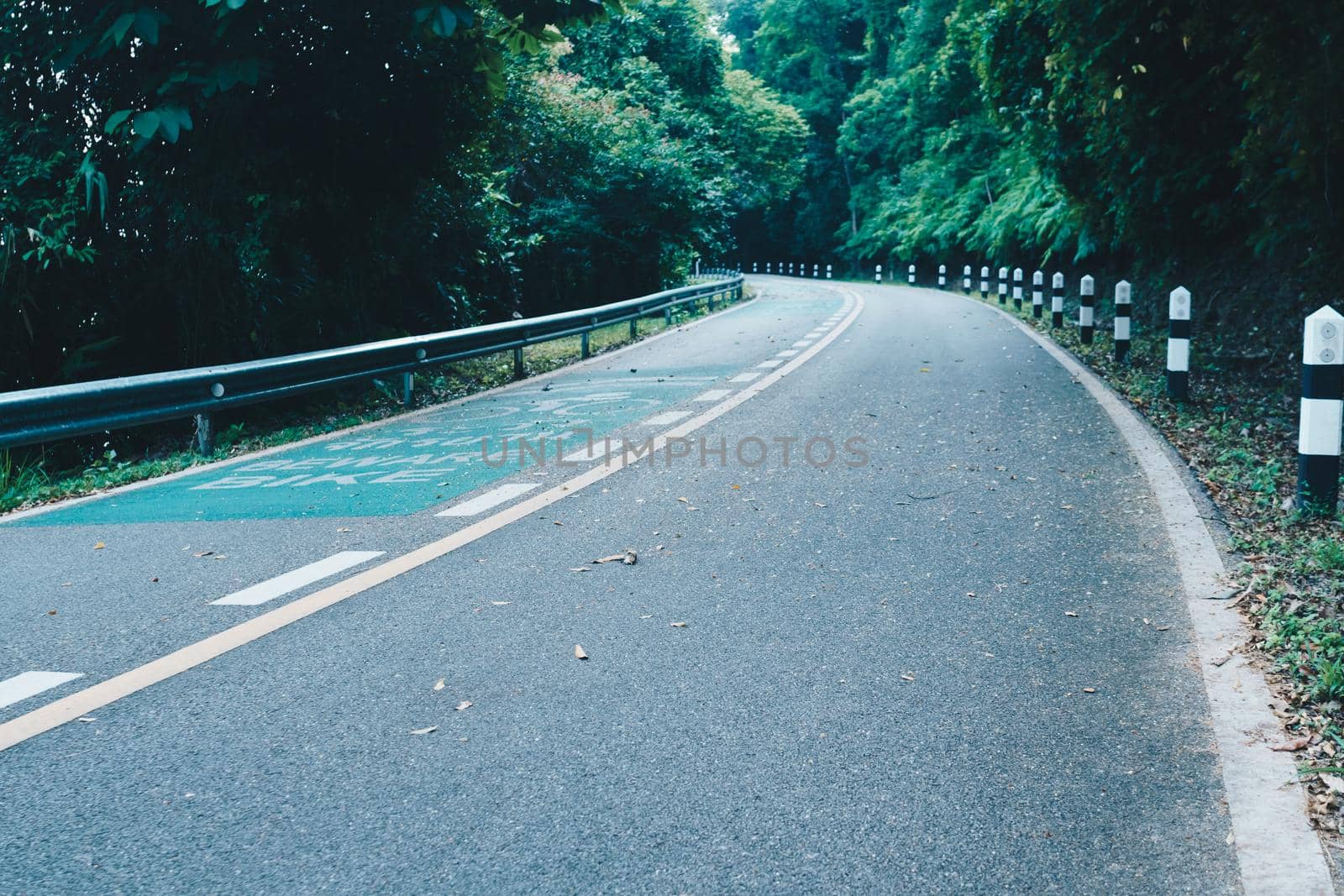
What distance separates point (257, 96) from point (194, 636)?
355 inches

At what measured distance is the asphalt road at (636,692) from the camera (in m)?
2.95

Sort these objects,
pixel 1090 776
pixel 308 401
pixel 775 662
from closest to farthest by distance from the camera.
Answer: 1. pixel 1090 776
2. pixel 775 662
3. pixel 308 401

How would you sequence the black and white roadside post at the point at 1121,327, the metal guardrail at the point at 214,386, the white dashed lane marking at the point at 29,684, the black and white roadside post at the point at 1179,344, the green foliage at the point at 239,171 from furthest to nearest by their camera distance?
the black and white roadside post at the point at 1121,327
the green foliage at the point at 239,171
the black and white roadside post at the point at 1179,344
the metal guardrail at the point at 214,386
the white dashed lane marking at the point at 29,684

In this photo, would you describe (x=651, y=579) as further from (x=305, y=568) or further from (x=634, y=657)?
(x=305, y=568)

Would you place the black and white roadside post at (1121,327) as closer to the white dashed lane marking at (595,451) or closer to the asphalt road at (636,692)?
the asphalt road at (636,692)

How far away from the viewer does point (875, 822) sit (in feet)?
10.1

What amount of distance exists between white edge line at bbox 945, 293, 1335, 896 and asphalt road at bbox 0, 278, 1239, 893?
7cm

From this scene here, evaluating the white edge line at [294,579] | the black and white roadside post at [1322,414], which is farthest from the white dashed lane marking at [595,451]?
the black and white roadside post at [1322,414]

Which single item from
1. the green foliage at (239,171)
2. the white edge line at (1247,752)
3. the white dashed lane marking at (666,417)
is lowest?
the white edge line at (1247,752)

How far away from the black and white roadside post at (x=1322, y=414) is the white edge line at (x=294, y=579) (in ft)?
15.5

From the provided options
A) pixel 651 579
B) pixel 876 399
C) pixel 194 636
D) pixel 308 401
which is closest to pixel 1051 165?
pixel 876 399

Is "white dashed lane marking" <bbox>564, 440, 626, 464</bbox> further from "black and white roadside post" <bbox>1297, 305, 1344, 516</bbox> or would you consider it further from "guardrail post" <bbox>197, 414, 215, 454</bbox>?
"black and white roadside post" <bbox>1297, 305, 1344, 516</bbox>

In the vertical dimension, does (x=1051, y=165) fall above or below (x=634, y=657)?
above

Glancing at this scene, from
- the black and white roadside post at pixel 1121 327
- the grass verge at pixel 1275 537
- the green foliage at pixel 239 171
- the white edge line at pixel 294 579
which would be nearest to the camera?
the grass verge at pixel 1275 537
